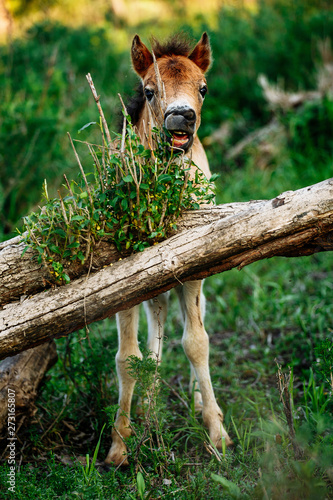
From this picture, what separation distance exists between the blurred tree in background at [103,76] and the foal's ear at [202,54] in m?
2.26

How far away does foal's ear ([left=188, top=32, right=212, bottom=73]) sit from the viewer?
4.23 metres

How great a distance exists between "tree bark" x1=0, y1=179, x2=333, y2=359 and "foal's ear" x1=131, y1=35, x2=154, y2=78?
193cm

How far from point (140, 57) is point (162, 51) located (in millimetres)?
201

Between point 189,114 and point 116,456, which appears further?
point 116,456

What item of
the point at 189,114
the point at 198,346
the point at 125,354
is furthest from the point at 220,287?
the point at 189,114

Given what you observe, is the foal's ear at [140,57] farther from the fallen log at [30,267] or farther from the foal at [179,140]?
the fallen log at [30,267]

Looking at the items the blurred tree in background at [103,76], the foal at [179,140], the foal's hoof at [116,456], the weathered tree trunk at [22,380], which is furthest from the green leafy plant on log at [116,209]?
the blurred tree in background at [103,76]

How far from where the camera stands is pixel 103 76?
10.0 m

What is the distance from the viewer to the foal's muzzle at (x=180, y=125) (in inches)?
129

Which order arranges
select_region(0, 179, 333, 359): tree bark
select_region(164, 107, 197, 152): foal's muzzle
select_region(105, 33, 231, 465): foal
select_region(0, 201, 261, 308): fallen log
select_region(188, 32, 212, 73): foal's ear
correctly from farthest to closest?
1. select_region(188, 32, 212, 73): foal's ear
2. select_region(105, 33, 231, 465): foal
3. select_region(164, 107, 197, 152): foal's muzzle
4. select_region(0, 201, 261, 308): fallen log
5. select_region(0, 179, 333, 359): tree bark

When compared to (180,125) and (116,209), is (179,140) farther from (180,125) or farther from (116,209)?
(116,209)

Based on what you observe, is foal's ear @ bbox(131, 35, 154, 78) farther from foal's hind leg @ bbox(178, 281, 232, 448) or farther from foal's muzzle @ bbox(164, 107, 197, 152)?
foal's hind leg @ bbox(178, 281, 232, 448)

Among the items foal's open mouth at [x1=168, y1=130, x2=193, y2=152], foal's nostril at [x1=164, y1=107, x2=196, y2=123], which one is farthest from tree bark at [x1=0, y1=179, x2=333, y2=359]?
foal's nostril at [x1=164, y1=107, x2=196, y2=123]

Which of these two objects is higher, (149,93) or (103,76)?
(103,76)
